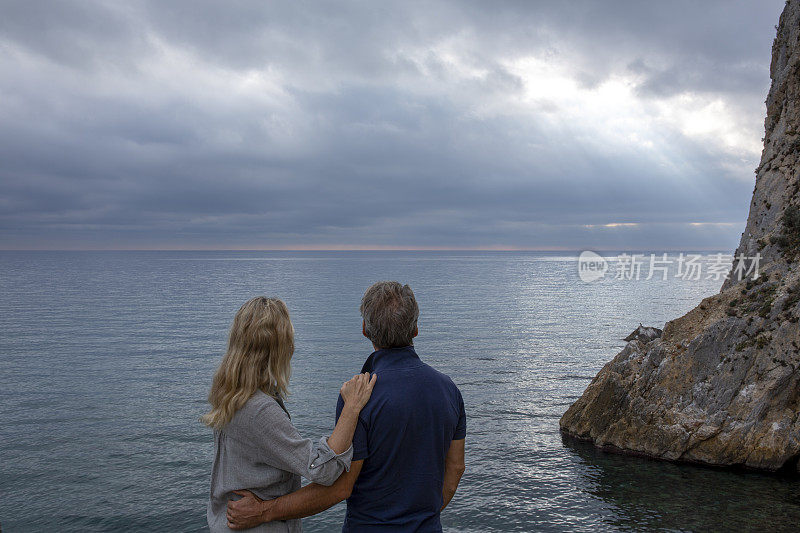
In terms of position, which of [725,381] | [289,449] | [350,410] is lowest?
[725,381]

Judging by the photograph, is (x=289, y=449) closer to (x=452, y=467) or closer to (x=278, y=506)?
(x=278, y=506)

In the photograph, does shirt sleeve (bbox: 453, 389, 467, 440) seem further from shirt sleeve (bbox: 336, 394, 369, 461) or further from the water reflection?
the water reflection

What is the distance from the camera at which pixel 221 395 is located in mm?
3721

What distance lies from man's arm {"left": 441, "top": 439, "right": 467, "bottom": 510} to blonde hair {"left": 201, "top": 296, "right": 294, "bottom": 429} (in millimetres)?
1384

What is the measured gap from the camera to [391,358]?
12.3 ft

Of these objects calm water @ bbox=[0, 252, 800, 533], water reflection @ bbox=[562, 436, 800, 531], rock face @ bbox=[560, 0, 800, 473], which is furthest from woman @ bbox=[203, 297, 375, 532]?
rock face @ bbox=[560, 0, 800, 473]

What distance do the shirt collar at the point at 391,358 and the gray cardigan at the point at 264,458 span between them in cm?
57

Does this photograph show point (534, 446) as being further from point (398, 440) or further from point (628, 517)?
point (398, 440)

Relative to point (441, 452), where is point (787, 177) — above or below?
above

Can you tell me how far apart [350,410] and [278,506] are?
889mm

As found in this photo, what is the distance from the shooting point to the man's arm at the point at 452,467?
419cm

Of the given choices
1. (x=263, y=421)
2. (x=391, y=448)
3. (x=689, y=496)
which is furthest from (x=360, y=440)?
(x=689, y=496)

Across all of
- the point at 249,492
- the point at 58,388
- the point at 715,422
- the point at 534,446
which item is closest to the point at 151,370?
the point at 58,388

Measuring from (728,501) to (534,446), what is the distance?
5.76 meters
